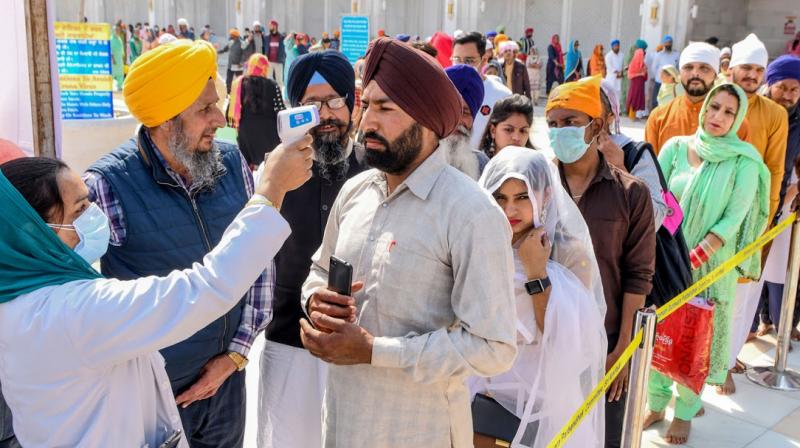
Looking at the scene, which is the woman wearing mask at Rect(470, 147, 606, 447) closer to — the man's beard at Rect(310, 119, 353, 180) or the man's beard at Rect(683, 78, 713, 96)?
the man's beard at Rect(310, 119, 353, 180)

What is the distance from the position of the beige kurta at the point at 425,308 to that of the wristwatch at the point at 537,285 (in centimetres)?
56

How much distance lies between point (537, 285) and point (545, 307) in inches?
3.8

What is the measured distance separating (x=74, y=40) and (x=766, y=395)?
777 cm

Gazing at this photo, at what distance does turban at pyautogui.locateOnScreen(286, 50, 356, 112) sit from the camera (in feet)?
10.1

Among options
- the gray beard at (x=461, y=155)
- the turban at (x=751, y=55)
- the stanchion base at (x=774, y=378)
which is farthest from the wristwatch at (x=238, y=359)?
the turban at (x=751, y=55)

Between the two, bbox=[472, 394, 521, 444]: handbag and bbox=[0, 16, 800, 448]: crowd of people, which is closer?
bbox=[0, 16, 800, 448]: crowd of people

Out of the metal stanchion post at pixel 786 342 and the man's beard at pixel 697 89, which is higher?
the man's beard at pixel 697 89

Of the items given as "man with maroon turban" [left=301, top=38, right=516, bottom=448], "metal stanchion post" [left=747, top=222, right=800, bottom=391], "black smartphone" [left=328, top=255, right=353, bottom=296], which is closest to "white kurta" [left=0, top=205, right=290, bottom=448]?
"black smartphone" [left=328, top=255, right=353, bottom=296]

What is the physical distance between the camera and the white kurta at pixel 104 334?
5.40 feet

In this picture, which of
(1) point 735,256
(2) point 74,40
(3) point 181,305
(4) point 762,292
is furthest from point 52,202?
(2) point 74,40

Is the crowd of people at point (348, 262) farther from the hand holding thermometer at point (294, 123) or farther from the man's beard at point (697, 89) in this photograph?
the man's beard at point (697, 89)

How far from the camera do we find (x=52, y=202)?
1.85m

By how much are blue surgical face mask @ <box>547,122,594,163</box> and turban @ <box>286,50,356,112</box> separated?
915mm

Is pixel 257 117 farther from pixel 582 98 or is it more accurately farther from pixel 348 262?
pixel 348 262
